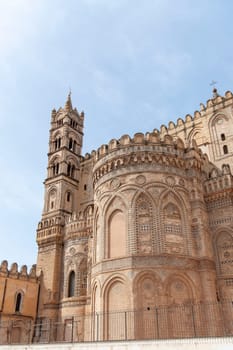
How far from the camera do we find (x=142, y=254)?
64.8 feet

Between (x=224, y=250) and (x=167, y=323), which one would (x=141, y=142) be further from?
(x=167, y=323)

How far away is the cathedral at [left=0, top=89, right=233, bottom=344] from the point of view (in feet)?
62.1

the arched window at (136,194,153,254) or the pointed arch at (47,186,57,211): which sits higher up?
the pointed arch at (47,186,57,211)

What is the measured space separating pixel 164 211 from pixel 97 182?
598 centimetres

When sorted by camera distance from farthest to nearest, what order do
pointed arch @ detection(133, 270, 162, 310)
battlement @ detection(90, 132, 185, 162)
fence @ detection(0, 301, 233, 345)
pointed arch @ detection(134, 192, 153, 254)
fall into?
battlement @ detection(90, 132, 185, 162) < pointed arch @ detection(134, 192, 153, 254) < pointed arch @ detection(133, 270, 162, 310) < fence @ detection(0, 301, 233, 345)

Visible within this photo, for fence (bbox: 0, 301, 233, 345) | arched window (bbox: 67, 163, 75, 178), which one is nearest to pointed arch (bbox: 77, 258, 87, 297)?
fence (bbox: 0, 301, 233, 345)

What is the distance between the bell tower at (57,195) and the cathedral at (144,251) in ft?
0.48

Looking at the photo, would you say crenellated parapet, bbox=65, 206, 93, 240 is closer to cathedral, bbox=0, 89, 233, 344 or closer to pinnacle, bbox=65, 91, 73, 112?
cathedral, bbox=0, 89, 233, 344

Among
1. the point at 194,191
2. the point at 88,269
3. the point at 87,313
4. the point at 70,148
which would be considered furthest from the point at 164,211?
the point at 70,148

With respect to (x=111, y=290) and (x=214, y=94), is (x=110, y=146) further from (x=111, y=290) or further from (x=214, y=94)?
(x=214, y=94)

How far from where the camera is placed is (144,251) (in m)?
19.9

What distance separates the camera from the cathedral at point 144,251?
62.1 ft

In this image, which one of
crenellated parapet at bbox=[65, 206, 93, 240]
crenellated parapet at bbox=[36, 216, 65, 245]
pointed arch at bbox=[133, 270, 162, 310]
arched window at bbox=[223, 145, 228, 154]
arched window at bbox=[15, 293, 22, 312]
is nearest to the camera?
pointed arch at bbox=[133, 270, 162, 310]

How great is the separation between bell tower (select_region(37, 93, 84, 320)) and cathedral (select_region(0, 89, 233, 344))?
148 mm
